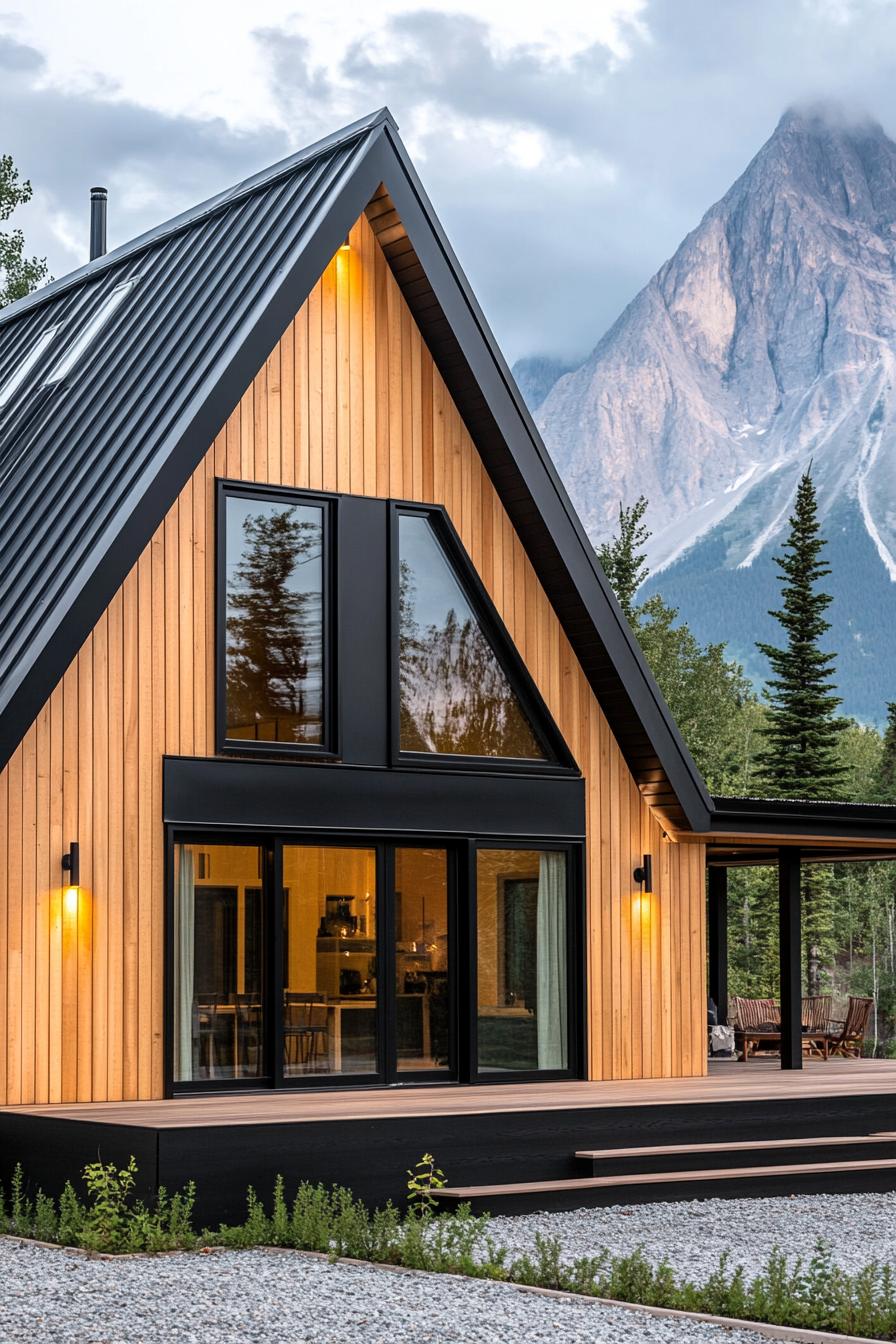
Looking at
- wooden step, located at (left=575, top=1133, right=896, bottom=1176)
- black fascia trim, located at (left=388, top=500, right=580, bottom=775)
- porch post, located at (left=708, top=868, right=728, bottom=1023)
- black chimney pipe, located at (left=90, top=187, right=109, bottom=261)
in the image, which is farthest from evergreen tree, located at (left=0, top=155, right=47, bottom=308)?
wooden step, located at (left=575, top=1133, right=896, bottom=1176)

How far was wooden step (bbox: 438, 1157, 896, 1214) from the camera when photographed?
9.62 m

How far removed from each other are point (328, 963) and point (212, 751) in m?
1.60

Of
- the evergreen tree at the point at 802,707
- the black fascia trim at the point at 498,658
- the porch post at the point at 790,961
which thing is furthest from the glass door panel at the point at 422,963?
the evergreen tree at the point at 802,707

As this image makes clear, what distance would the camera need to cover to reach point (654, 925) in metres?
13.0

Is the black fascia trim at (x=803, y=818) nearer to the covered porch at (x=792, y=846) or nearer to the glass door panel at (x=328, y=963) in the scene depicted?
the covered porch at (x=792, y=846)

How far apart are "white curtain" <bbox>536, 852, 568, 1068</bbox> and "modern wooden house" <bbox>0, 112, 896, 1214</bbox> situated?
29mm

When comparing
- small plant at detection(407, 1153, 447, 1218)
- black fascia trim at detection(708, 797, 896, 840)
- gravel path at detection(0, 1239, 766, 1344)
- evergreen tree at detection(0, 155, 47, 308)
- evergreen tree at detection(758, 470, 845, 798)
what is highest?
evergreen tree at detection(0, 155, 47, 308)

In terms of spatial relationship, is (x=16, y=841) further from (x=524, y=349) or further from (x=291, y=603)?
(x=524, y=349)

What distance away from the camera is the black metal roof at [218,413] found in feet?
33.8

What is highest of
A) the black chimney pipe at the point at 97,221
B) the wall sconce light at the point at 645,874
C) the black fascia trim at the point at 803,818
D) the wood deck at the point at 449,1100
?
the black chimney pipe at the point at 97,221

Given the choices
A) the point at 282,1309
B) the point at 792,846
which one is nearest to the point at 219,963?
the point at 282,1309

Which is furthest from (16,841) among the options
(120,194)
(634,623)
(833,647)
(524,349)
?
(524,349)

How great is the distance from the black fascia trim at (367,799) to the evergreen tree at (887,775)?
37.4m

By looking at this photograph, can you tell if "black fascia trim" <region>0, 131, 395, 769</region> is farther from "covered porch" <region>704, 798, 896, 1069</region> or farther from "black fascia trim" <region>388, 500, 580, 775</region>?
"covered porch" <region>704, 798, 896, 1069</region>
